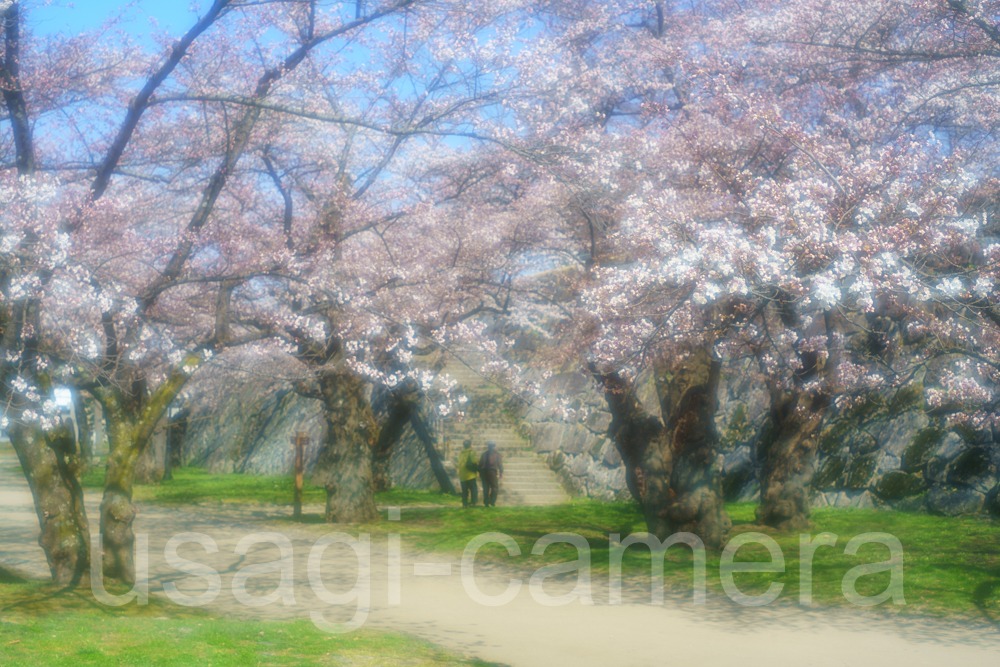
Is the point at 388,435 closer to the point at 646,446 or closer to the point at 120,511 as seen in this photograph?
the point at 646,446

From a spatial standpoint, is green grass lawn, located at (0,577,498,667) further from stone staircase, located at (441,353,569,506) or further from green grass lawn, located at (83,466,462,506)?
stone staircase, located at (441,353,569,506)

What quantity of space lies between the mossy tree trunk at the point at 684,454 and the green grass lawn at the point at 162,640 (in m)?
5.82

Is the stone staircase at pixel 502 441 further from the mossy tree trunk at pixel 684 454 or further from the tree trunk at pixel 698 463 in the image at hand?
the tree trunk at pixel 698 463

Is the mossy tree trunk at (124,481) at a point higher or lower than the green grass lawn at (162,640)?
higher

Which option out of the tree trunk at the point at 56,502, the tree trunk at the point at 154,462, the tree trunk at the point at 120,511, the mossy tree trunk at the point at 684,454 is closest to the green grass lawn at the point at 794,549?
the mossy tree trunk at the point at 684,454

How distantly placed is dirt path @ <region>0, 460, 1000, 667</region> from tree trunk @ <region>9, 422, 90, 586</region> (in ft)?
4.26

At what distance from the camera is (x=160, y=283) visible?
8.80m

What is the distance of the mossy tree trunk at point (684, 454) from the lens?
1238 cm

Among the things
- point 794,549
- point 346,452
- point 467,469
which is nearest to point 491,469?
point 467,469

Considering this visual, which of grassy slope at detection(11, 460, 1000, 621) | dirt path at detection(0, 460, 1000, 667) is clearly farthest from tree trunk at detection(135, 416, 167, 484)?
dirt path at detection(0, 460, 1000, 667)

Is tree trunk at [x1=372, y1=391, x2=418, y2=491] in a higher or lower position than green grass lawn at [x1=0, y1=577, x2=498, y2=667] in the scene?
higher

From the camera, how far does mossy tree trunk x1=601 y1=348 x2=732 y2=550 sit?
12.4 meters

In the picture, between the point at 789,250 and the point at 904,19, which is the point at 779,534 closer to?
the point at 789,250

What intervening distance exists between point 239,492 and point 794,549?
1676 cm
